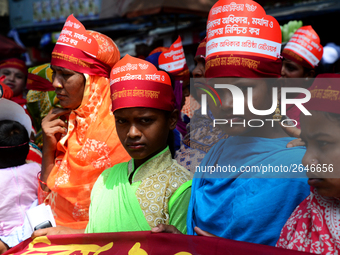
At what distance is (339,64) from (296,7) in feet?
7.23

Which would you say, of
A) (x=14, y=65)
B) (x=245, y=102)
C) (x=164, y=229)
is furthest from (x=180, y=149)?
(x=14, y=65)

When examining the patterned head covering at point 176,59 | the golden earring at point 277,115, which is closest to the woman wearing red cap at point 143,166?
the golden earring at point 277,115

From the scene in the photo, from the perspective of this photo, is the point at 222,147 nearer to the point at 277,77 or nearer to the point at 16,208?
the point at 277,77

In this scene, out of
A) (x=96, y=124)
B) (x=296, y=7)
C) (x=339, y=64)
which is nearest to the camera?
(x=96, y=124)

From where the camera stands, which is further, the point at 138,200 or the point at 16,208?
the point at 16,208

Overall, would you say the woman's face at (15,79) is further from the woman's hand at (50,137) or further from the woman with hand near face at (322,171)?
the woman with hand near face at (322,171)

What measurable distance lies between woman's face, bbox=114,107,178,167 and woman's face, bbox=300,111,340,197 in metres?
0.95

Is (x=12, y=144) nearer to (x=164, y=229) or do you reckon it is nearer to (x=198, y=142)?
(x=198, y=142)

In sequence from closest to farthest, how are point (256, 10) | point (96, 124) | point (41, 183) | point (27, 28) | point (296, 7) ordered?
1. point (256, 10)
2. point (96, 124)
3. point (41, 183)
4. point (296, 7)
5. point (27, 28)

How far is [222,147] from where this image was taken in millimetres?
2045

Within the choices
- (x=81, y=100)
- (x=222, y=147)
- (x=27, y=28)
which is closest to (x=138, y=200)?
(x=222, y=147)

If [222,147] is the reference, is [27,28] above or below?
above

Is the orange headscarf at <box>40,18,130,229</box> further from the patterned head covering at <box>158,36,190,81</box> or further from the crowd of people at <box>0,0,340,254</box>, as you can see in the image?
the patterned head covering at <box>158,36,190,81</box>

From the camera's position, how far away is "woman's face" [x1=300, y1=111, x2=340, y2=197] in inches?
51.6
